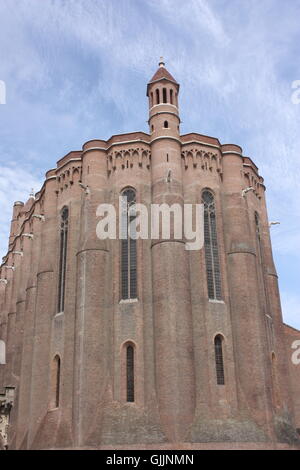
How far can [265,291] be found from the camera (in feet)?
96.5

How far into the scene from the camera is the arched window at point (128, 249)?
2595 cm

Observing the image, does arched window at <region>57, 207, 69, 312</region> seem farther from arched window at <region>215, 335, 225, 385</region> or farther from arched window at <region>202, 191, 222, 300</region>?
arched window at <region>215, 335, 225, 385</region>

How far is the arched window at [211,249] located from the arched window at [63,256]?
7.66m

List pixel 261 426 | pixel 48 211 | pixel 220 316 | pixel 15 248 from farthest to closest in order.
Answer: pixel 15 248
pixel 48 211
pixel 220 316
pixel 261 426

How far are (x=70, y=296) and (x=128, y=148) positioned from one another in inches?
341

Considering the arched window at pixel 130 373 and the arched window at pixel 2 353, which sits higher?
the arched window at pixel 2 353

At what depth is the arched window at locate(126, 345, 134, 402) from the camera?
23797 millimetres

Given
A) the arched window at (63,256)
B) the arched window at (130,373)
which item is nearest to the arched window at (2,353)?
the arched window at (63,256)

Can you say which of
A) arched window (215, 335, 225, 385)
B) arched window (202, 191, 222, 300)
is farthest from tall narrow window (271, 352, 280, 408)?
arched window (202, 191, 222, 300)

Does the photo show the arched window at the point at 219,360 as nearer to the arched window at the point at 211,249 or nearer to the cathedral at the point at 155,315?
the cathedral at the point at 155,315

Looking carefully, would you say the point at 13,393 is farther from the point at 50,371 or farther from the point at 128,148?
the point at 128,148

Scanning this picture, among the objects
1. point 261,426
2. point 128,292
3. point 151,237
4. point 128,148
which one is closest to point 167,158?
point 128,148

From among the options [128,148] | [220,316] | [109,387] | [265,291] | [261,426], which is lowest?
[261,426]

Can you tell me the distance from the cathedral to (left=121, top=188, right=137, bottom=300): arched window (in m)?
0.06
